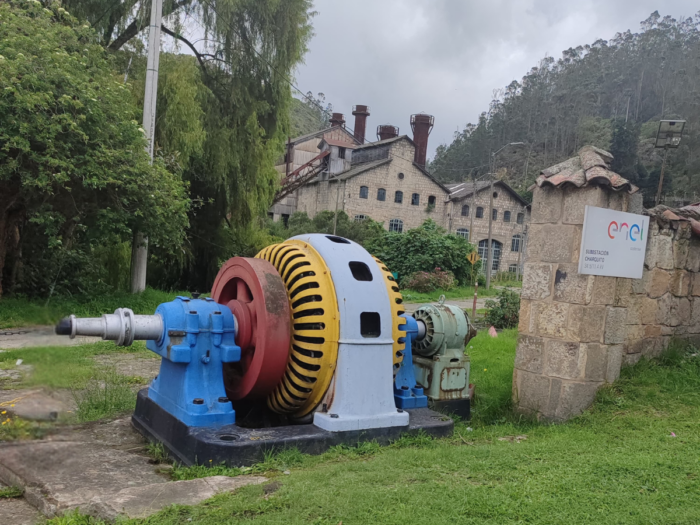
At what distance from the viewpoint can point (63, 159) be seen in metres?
9.55

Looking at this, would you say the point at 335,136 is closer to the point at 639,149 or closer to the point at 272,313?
the point at 639,149

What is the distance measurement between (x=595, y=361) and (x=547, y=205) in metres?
1.39

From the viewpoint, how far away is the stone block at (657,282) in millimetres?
5783

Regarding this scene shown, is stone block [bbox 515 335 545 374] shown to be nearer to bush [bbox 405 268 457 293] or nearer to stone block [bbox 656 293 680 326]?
stone block [bbox 656 293 680 326]

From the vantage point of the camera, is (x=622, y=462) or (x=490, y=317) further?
(x=490, y=317)

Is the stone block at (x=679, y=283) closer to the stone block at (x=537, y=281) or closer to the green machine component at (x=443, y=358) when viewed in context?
the stone block at (x=537, y=281)

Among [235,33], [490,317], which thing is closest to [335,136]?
[235,33]

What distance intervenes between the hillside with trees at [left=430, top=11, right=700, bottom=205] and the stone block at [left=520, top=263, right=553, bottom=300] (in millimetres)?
52370

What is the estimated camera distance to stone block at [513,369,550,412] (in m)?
5.25


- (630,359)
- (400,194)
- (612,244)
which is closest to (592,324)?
(612,244)

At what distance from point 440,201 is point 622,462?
115ft

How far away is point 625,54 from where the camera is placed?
72.9 meters

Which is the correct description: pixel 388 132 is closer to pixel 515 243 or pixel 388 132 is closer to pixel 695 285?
pixel 515 243

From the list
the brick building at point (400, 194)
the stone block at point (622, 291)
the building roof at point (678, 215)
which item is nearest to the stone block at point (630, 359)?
the stone block at point (622, 291)
